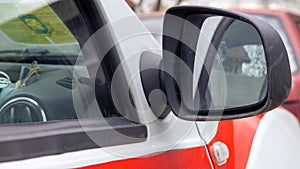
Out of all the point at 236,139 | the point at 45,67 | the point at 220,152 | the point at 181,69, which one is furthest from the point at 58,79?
the point at 236,139

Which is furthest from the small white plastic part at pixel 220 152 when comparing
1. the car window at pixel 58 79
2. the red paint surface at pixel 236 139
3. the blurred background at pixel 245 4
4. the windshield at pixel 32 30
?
the blurred background at pixel 245 4

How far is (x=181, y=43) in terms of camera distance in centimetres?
127

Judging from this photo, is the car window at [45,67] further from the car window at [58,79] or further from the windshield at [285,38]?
the windshield at [285,38]

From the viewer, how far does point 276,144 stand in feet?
6.12

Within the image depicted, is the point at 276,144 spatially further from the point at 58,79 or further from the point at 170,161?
the point at 58,79

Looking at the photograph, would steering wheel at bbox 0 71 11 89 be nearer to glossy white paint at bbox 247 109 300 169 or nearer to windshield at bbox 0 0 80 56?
windshield at bbox 0 0 80 56

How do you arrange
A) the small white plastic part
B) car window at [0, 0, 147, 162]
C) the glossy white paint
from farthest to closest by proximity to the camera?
the glossy white paint < the small white plastic part < car window at [0, 0, 147, 162]

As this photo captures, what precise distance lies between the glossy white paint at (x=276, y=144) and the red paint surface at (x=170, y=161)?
29cm

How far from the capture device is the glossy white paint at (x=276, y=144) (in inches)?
67.1

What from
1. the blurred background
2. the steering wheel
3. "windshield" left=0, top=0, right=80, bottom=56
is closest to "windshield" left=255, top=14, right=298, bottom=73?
"windshield" left=0, top=0, right=80, bottom=56

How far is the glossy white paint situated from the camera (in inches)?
67.1

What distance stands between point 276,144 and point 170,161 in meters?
0.75

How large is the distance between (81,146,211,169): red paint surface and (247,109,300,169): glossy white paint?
0.96 ft

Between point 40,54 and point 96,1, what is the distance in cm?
32
